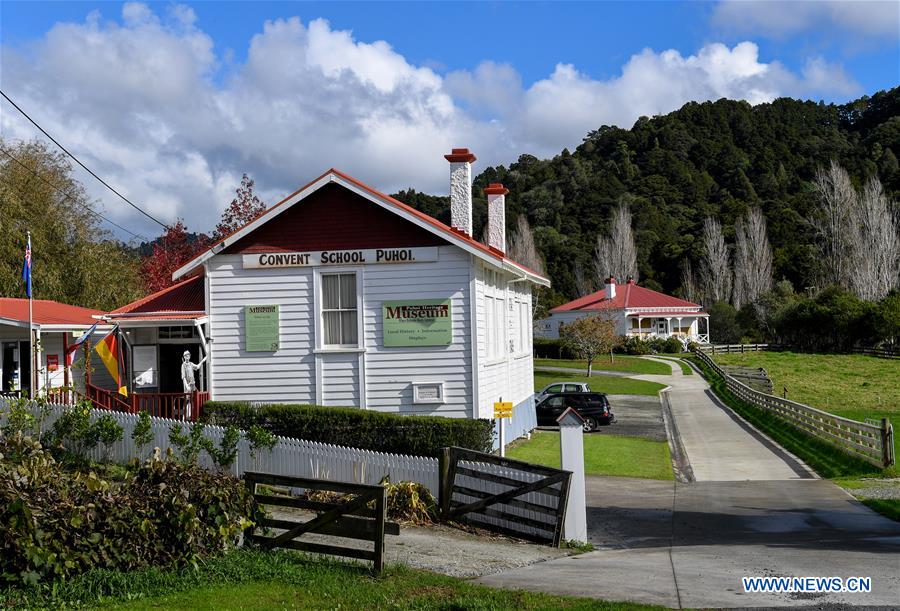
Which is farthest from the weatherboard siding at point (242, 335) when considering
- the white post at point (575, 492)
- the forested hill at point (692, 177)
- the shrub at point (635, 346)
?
the forested hill at point (692, 177)

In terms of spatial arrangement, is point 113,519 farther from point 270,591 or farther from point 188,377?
point 188,377

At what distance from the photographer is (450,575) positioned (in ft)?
34.0

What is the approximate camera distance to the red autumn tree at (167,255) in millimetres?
43688

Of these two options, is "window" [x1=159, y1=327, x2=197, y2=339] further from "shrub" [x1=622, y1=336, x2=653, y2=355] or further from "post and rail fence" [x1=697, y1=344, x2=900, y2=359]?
"post and rail fence" [x1=697, y1=344, x2=900, y2=359]

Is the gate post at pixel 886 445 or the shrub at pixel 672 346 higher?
the shrub at pixel 672 346

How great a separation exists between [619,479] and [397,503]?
828cm

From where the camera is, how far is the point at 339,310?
777 inches

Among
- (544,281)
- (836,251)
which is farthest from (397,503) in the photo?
(836,251)

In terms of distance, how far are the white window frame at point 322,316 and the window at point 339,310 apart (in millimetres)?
65

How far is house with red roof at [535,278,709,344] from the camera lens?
8162 centimetres

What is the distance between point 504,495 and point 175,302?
11.4m

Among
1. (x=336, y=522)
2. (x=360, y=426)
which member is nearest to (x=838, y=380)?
(x=360, y=426)

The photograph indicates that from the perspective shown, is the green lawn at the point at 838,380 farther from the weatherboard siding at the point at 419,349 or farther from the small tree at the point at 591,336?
the weatherboard siding at the point at 419,349

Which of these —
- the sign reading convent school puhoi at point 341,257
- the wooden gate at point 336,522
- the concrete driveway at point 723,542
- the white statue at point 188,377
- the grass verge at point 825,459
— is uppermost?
the sign reading convent school puhoi at point 341,257
